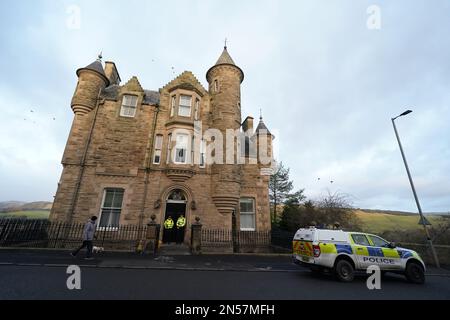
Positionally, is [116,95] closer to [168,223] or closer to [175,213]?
[175,213]

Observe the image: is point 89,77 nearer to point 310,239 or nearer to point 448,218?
point 310,239

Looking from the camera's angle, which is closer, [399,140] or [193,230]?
[193,230]

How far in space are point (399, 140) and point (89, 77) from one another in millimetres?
23448

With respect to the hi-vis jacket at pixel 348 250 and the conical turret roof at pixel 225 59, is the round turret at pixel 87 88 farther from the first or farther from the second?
the hi-vis jacket at pixel 348 250

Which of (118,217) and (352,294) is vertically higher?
(118,217)

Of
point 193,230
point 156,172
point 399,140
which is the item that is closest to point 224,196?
point 193,230

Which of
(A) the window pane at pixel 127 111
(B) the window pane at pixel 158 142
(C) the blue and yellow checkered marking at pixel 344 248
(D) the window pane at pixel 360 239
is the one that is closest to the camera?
(C) the blue and yellow checkered marking at pixel 344 248

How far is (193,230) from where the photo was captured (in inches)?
491

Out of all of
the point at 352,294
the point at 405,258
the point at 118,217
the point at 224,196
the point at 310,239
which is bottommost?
the point at 352,294

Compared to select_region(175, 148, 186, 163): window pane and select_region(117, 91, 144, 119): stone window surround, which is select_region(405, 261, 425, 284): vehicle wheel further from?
select_region(117, 91, 144, 119): stone window surround

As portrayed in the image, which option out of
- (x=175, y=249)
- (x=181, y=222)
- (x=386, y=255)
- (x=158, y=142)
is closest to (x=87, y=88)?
(x=158, y=142)

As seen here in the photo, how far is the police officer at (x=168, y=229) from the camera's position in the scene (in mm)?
13758

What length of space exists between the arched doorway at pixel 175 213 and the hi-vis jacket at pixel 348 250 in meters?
8.76

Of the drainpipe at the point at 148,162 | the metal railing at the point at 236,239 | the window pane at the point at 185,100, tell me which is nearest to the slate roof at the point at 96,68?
the drainpipe at the point at 148,162
